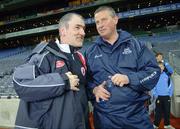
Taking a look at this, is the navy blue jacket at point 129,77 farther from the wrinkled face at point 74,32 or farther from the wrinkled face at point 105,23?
the wrinkled face at point 74,32

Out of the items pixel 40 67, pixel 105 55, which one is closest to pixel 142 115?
pixel 105 55

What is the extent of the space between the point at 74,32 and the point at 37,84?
0.53 m

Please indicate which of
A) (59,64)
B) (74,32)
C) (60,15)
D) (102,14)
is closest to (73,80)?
(59,64)

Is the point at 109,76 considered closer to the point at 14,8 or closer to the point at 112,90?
the point at 112,90

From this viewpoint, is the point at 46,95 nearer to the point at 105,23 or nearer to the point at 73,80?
the point at 73,80

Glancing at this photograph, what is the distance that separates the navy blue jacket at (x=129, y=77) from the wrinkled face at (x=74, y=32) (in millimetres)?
367

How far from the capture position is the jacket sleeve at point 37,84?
1973 mm

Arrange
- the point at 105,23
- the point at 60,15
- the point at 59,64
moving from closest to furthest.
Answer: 1. the point at 59,64
2. the point at 105,23
3. the point at 60,15

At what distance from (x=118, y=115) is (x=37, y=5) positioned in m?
35.8

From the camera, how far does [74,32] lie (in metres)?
2.26

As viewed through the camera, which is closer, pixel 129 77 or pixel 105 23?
pixel 129 77

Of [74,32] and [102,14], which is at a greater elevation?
[102,14]

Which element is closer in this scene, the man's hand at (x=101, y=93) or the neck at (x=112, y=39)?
the man's hand at (x=101, y=93)

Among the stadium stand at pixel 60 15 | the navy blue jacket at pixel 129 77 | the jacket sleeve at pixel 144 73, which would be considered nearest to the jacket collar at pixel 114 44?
the navy blue jacket at pixel 129 77
